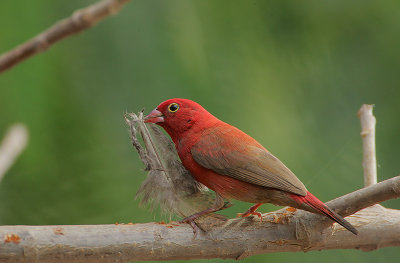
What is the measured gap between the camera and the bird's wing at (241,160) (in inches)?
101

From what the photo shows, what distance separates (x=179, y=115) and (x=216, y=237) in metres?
0.87

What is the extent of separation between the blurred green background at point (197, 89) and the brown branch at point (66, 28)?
2.55 m

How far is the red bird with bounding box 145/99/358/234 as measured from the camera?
8.23 feet

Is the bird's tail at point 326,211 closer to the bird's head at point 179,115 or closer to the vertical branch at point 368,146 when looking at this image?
the vertical branch at point 368,146

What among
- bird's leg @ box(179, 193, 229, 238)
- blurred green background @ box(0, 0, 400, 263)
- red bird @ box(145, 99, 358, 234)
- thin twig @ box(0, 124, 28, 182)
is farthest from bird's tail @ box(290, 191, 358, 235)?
blurred green background @ box(0, 0, 400, 263)

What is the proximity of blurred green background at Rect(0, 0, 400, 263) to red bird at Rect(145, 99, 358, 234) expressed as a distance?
821 mm

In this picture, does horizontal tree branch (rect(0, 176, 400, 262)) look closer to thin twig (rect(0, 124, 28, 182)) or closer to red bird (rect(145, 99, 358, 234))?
red bird (rect(145, 99, 358, 234))

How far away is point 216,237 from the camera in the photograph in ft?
8.05

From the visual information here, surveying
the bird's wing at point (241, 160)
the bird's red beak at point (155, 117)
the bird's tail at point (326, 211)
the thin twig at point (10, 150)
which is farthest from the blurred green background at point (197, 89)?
the bird's tail at point (326, 211)

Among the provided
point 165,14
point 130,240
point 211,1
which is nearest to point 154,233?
point 130,240

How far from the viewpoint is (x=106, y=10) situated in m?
1.09

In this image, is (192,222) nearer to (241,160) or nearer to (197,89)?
(241,160)

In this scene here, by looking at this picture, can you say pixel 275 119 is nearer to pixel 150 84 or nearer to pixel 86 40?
pixel 150 84

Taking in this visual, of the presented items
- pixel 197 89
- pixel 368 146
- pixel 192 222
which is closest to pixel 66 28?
pixel 192 222
